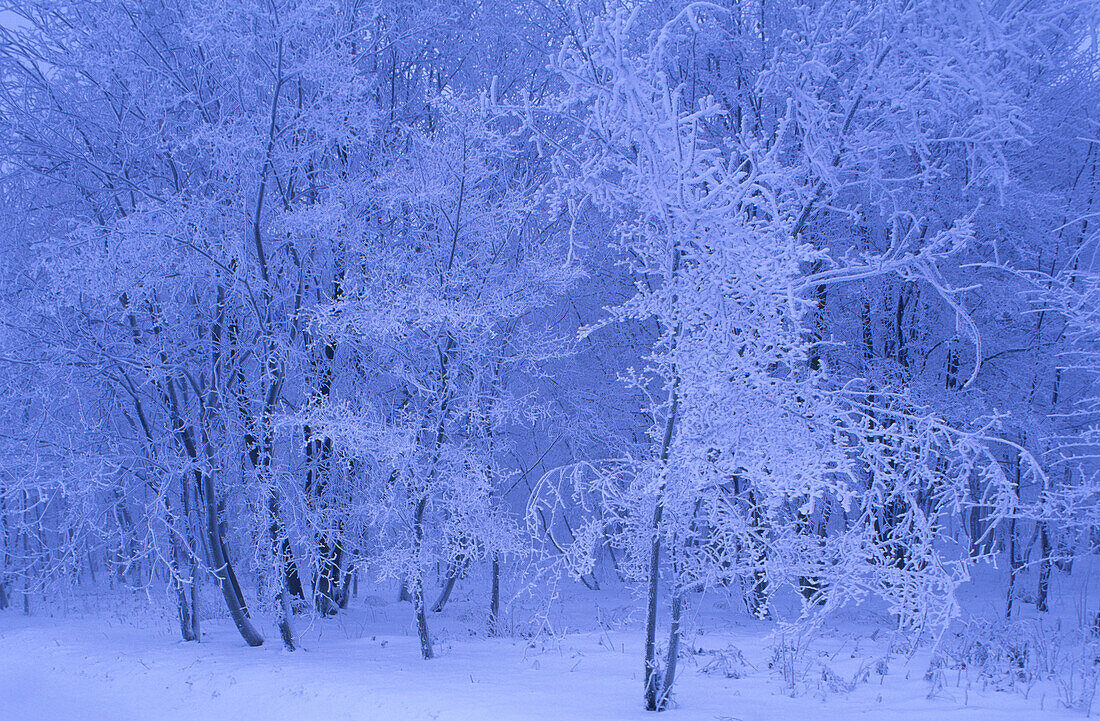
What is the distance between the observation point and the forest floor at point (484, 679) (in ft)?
18.0

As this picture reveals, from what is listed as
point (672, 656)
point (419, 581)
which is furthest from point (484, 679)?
point (672, 656)

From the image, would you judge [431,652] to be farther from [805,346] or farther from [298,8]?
[298,8]

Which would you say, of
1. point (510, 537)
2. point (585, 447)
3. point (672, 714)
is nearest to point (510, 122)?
point (585, 447)

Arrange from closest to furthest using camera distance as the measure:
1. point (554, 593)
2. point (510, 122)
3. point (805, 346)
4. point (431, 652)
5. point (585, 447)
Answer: point (805, 346), point (554, 593), point (431, 652), point (510, 122), point (585, 447)

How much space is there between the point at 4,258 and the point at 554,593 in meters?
7.76

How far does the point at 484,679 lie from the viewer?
21.7 ft

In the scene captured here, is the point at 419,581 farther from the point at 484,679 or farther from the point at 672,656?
the point at 672,656

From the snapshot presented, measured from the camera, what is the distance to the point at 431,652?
26.0 ft

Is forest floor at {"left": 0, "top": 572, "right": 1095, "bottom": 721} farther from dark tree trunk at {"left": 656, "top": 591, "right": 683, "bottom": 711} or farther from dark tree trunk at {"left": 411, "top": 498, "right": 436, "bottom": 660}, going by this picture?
dark tree trunk at {"left": 411, "top": 498, "right": 436, "bottom": 660}

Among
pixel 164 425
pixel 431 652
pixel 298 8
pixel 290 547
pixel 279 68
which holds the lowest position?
pixel 431 652

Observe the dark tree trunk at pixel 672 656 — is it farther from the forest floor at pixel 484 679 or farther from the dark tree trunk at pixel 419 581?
the dark tree trunk at pixel 419 581

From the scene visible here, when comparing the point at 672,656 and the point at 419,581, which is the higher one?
the point at 419,581

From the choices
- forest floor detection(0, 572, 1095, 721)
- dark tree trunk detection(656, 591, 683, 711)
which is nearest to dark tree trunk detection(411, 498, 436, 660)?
forest floor detection(0, 572, 1095, 721)

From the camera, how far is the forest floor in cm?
547
